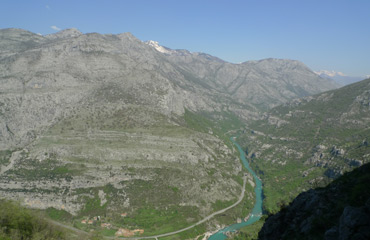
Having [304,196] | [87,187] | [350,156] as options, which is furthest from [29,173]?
[350,156]

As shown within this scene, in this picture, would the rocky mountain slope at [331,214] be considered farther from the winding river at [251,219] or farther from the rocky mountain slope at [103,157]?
the rocky mountain slope at [103,157]

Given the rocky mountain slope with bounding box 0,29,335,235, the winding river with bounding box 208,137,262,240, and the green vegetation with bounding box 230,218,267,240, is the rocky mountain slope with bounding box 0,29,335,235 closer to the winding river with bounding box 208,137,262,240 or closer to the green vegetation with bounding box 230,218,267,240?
the winding river with bounding box 208,137,262,240

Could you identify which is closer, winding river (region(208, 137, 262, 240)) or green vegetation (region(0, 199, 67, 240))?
green vegetation (region(0, 199, 67, 240))

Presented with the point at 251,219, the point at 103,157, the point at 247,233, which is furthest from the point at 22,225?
the point at 251,219

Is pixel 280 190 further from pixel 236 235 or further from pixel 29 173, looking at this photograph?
pixel 29 173

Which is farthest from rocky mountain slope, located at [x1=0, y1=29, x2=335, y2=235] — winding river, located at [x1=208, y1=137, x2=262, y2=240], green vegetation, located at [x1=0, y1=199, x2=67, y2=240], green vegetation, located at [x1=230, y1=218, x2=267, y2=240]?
green vegetation, located at [x1=0, y1=199, x2=67, y2=240]

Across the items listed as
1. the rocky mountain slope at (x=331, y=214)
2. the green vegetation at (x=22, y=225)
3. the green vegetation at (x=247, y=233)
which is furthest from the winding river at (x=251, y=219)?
the rocky mountain slope at (x=331, y=214)

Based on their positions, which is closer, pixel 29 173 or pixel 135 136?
pixel 29 173

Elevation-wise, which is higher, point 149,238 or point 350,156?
point 350,156
